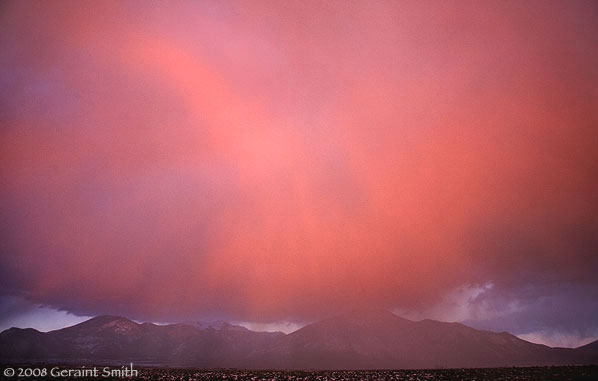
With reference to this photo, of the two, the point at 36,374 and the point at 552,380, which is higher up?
the point at 36,374

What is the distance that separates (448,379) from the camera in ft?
177

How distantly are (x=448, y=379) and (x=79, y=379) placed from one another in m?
51.4

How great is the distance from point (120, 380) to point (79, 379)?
607 cm

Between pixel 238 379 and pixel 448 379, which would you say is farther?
pixel 448 379

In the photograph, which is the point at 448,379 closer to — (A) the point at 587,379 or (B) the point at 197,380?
Result: (A) the point at 587,379

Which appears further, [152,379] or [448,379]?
[448,379]

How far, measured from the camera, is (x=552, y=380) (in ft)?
177

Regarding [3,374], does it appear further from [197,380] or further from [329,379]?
[329,379]

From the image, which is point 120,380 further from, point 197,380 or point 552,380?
point 552,380

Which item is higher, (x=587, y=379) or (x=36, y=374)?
(x=36, y=374)

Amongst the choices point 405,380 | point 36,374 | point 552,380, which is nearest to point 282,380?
point 405,380

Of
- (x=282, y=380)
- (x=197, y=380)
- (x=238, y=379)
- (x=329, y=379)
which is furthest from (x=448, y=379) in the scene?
(x=197, y=380)

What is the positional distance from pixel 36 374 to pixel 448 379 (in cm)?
5881

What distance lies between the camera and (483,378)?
55344mm
